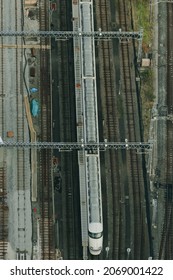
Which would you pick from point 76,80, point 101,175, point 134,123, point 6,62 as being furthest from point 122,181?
point 6,62

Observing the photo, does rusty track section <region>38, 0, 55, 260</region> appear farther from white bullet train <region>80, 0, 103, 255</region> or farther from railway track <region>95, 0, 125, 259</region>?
railway track <region>95, 0, 125, 259</region>

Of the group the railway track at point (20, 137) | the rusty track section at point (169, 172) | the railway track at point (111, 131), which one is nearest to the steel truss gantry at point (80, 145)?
the railway track at point (111, 131)

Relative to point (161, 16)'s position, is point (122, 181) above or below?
below

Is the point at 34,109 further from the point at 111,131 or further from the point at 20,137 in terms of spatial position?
the point at 111,131

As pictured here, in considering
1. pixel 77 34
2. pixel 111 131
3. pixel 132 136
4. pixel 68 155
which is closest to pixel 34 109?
pixel 68 155

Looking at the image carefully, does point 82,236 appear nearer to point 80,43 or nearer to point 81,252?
point 81,252

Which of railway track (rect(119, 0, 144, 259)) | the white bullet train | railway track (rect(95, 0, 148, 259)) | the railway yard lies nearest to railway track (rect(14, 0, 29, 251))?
the railway yard
